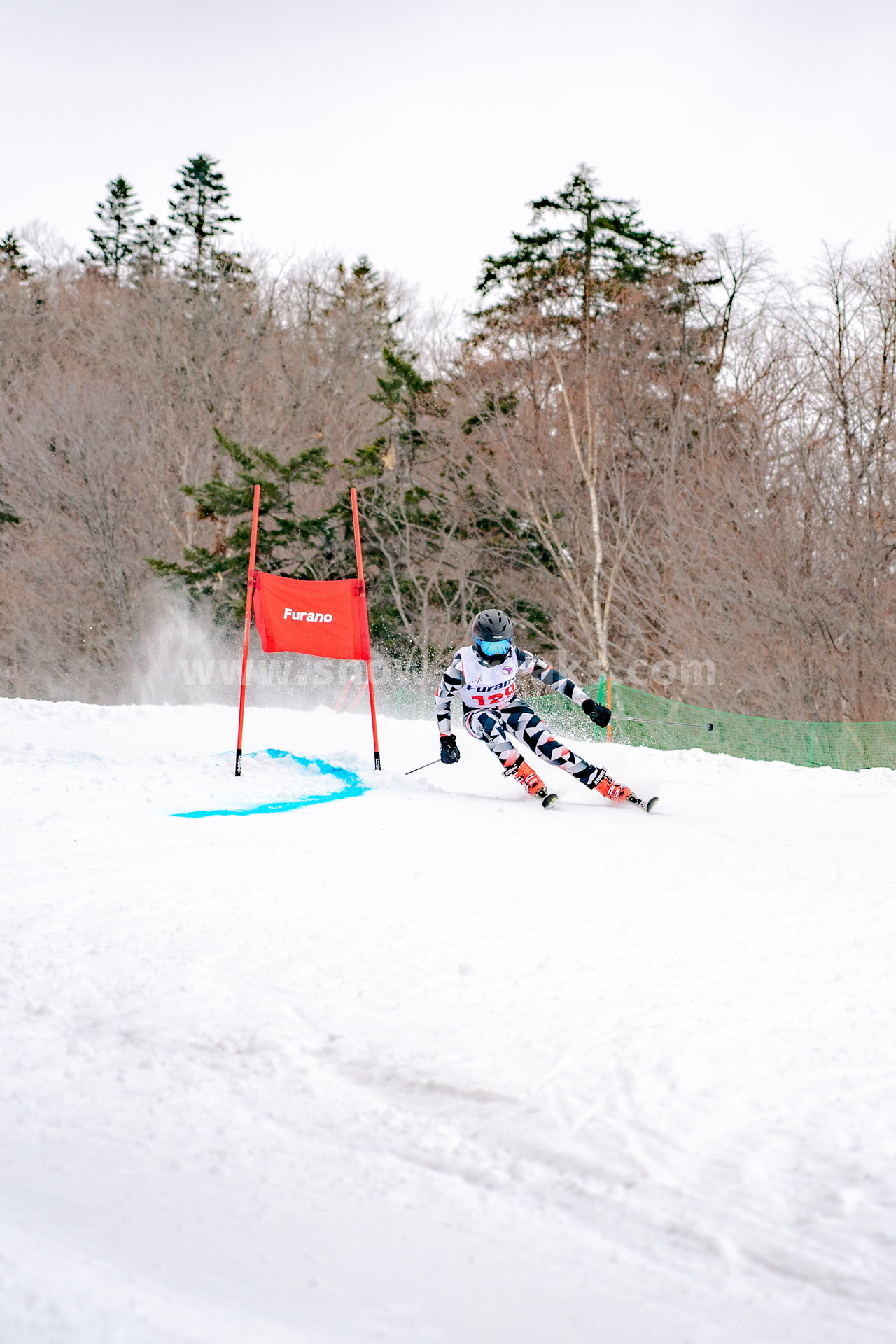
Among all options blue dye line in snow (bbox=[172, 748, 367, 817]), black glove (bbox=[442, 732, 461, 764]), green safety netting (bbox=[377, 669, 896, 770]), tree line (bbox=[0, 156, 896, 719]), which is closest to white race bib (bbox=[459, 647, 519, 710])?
black glove (bbox=[442, 732, 461, 764])

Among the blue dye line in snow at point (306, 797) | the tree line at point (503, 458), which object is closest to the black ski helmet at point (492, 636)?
the blue dye line in snow at point (306, 797)

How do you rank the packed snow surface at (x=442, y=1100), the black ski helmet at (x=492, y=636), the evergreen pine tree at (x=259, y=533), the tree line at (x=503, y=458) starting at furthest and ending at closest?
the evergreen pine tree at (x=259, y=533) → the tree line at (x=503, y=458) → the black ski helmet at (x=492, y=636) → the packed snow surface at (x=442, y=1100)

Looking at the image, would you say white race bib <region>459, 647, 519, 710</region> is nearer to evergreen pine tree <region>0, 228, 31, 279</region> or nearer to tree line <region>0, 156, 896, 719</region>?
tree line <region>0, 156, 896, 719</region>

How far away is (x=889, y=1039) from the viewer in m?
2.96

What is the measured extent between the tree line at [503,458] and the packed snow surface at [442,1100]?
12.8 metres

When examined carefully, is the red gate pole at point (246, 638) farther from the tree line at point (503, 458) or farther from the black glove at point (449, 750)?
the tree line at point (503, 458)

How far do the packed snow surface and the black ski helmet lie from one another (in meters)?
2.76

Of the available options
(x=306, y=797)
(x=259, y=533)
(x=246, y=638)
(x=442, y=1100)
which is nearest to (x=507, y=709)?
(x=306, y=797)

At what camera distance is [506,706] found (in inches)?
329

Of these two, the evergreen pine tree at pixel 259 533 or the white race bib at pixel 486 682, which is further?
the evergreen pine tree at pixel 259 533

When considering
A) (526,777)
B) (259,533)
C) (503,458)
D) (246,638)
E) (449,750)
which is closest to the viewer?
(526,777)

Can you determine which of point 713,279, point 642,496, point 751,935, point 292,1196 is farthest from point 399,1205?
point 713,279

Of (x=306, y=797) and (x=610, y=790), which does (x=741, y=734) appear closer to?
(x=610, y=790)

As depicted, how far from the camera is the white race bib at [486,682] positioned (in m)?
8.27
